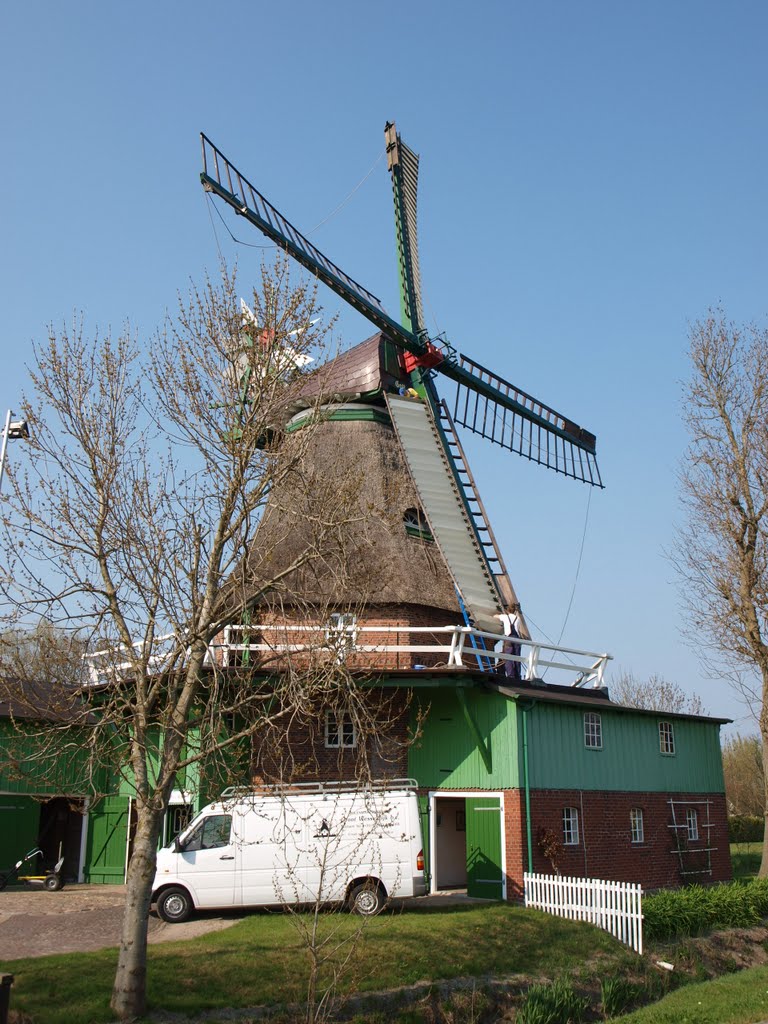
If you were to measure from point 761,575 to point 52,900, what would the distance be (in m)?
17.4

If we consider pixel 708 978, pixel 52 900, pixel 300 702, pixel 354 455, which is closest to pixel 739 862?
pixel 708 978

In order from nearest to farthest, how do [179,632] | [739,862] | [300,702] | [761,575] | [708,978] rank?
[300,702], [179,632], [708,978], [761,575], [739,862]

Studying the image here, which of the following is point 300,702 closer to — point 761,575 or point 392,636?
point 392,636

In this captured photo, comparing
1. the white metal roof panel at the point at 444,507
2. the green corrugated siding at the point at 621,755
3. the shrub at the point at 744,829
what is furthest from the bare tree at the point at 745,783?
the white metal roof panel at the point at 444,507

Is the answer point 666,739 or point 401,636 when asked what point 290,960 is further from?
point 666,739

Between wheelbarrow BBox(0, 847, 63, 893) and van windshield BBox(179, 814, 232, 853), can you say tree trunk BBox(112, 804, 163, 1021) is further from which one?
wheelbarrow BBox(0, 847, 63, 893)

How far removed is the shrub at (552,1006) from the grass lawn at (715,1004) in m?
0.82

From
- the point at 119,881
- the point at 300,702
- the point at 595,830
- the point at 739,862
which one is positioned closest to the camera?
the point at 300,702

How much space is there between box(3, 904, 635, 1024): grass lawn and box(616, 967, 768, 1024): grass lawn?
1304 mm

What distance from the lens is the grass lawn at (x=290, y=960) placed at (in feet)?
35.5

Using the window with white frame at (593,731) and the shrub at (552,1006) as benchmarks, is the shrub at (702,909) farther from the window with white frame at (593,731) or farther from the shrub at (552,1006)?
the window with white frame at (593,731)

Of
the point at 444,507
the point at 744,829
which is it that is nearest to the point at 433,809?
the point at 444,507

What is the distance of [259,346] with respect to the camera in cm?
1174

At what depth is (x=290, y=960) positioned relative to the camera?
12.2m
